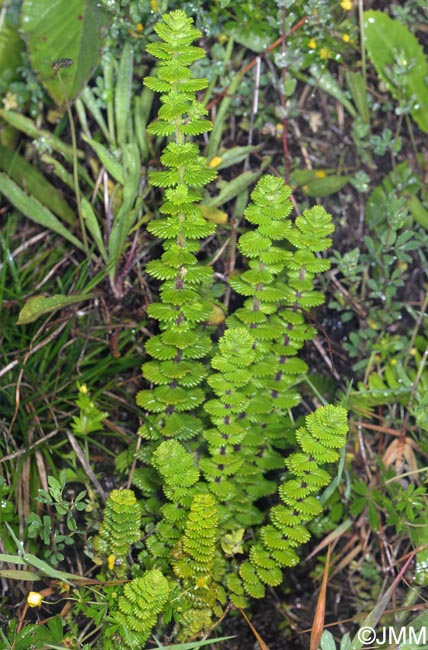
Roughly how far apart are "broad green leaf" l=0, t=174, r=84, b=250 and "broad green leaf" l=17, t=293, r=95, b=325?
31cm

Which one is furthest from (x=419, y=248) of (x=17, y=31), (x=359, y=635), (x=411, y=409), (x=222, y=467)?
(x=17, y=31)

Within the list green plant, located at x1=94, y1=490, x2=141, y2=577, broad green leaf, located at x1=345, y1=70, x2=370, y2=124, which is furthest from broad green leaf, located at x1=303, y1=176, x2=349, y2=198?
green plant, located at x1=94, y1=490, x2=141, y2=577

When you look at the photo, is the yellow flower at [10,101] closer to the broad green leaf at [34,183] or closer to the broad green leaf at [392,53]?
the broad green leaf at [34,183]

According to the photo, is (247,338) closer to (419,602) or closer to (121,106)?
(419,602)

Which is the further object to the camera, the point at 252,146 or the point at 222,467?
the point at 252,146

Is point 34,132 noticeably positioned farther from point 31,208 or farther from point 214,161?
point 214,161

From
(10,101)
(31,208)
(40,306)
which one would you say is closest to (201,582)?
(40,306)

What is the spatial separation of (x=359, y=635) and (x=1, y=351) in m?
1.53

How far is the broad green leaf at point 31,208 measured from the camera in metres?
3.07

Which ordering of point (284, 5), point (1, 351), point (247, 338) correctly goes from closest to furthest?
1. point (247, 338)
2. point (1, 351)
3. point (284, 5)

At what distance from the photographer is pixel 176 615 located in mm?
2320

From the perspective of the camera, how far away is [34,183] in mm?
3197

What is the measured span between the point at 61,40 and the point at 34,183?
1.93ft

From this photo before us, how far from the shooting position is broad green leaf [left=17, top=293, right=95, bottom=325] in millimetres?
2766
